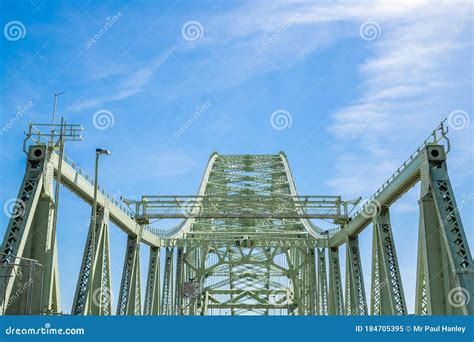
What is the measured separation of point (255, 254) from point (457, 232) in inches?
2126

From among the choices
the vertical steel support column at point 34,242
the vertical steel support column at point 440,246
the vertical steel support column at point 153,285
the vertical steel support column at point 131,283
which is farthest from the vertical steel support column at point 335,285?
the vertical steel support column at point 34,242

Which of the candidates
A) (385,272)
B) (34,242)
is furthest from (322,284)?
(34,242)

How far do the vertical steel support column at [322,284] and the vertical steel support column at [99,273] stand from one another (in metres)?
19.5

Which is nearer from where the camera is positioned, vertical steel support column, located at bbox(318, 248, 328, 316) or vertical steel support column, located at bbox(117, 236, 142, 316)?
vertical steel support column, located at bbox(117, 236, 142, 316)

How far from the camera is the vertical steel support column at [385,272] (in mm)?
31500

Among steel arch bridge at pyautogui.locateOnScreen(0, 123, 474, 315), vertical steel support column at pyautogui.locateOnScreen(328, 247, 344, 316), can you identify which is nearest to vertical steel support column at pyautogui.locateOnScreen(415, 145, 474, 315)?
steel arch bridge at pyautogui.locateOnScreen(0, 123, 474, 315)

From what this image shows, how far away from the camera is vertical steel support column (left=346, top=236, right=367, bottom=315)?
3816 cm

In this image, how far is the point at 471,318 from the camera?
1989cm

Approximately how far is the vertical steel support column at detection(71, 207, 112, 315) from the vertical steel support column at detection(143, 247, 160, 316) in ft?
34.2

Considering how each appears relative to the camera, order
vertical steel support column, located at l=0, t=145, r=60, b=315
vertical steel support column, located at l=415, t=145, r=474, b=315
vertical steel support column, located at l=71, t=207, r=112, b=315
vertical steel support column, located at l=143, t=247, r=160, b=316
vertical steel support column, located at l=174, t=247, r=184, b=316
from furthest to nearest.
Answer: vertical steel support column, located at l=174, t=247, r=184, b=316, vertical steel support column, located at l=143, t=247, r=160, b=316, vertical steel support column, located at l=71, t=207, r=112, b=315, vertical steel support column, located at l=0, t=145, r=60, b=315, vertical steel support column, located at l=415, t=145, r=474, b=315

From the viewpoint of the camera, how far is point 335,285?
4494 cm

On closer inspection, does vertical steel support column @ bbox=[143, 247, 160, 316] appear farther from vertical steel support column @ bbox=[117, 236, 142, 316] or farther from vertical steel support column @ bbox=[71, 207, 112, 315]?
vertical steel support column @ bbox=[71, 207, 112, 315]

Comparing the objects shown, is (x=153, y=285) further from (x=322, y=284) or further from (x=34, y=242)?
(x=34, y=242)

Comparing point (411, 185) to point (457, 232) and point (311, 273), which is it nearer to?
point (457, 232)
